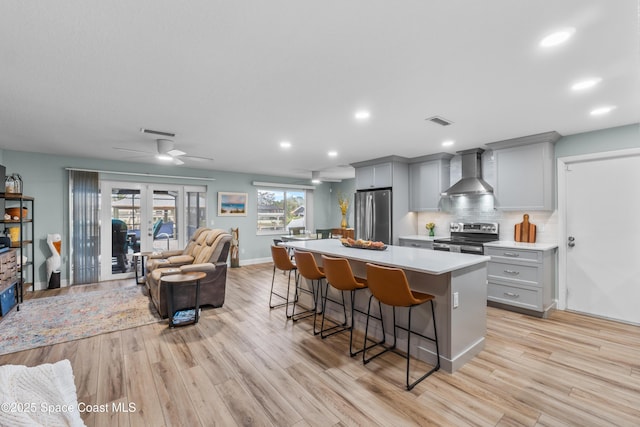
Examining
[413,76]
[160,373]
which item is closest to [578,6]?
[413,76]

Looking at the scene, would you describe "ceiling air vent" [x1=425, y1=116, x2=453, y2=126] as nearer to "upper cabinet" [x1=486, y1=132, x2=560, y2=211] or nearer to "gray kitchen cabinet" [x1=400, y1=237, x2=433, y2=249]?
"upper cabinet" [x1=486, y1=132, x2=560, y2=211]

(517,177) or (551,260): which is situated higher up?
(517,177)

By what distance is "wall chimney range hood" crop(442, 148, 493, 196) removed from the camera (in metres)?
4.58

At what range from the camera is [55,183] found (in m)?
5.26

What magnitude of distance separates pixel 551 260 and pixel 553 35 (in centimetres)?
336

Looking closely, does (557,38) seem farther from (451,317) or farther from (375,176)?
(375,176)

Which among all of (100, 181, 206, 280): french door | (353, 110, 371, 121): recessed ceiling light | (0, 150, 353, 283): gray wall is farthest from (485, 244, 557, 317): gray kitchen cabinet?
(100, 181, 206, 280): french door

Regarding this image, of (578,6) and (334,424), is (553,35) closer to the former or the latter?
(578,6)

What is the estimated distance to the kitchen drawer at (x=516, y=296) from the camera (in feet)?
12.2

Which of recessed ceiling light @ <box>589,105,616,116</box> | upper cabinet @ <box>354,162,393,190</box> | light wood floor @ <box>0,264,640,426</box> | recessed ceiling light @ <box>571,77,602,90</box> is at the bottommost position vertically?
light wood floor @ <box>0,264,640,426</box>

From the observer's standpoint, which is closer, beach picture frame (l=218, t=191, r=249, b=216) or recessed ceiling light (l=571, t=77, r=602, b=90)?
recessed ceiling light (l=571, t=77, r=602, b=90)

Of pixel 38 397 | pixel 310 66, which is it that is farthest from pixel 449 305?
pixel 38 397

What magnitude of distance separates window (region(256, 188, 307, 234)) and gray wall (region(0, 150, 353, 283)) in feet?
1.21

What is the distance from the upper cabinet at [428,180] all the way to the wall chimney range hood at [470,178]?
33 centimetres
